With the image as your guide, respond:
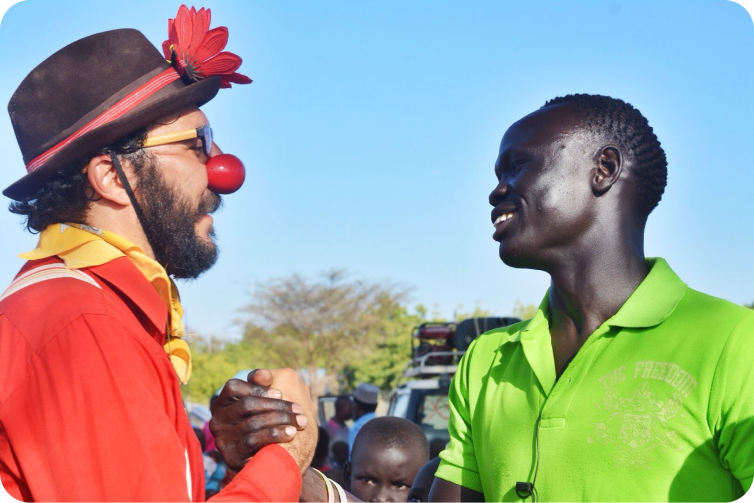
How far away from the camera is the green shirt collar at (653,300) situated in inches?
86.9

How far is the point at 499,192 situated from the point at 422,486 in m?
1.57

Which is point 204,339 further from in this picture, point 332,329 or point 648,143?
point 648,143

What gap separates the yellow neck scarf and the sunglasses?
1.10 ft

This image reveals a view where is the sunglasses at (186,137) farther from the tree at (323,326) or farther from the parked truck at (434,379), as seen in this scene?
the tree at (323,326)

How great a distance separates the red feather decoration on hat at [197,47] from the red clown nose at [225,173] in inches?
11.0

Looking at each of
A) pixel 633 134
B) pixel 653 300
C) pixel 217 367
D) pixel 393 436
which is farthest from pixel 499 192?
pixel 217 367

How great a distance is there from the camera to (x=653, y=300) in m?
2.26

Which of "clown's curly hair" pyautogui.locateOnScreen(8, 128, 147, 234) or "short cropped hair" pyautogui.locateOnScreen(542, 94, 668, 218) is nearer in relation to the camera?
"clown's curly hair" pyautogui.locateOnScreen(8, 128, 147, 234)

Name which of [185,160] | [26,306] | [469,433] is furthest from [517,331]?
[26,306]

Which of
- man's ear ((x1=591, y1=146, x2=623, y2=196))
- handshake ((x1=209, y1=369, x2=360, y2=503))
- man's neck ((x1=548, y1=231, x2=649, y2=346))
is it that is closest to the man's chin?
man's neck ((x1=548, y1=231, x2=649, y2=346))

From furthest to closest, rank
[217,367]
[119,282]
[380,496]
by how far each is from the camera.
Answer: [217,367] → [380,496] → [119,282]

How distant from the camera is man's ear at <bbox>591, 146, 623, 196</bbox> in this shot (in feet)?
7.86

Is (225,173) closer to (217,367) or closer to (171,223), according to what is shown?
(171,223)

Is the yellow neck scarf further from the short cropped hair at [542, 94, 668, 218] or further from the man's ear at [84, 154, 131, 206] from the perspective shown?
the short cropped hair at [542, 94, 668, 218]
